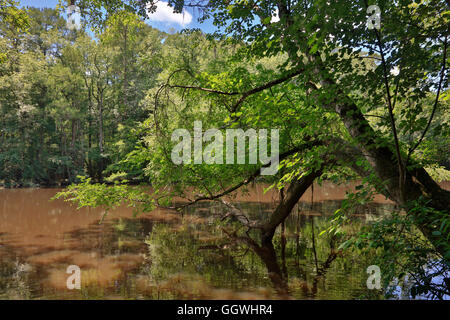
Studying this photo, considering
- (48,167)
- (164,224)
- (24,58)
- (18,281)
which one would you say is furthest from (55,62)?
(18,281)

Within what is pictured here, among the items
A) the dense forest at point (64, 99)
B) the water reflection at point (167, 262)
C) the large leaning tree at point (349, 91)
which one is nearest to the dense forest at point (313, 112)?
the large leaning tree at point (349, 91)

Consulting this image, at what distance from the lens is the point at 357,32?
3.05 m

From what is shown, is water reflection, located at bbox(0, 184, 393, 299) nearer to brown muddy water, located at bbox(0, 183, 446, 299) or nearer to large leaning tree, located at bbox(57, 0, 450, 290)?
brown muddy water, located at bbox(0, 183, 446, 299)

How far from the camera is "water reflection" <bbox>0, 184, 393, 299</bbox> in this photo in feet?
17.7

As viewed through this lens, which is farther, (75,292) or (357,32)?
(75,292)

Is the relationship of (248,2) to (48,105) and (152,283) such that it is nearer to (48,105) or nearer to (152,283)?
(152,283)

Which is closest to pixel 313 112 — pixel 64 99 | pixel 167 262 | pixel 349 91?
pixel 349 91

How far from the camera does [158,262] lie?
7121 millimetres

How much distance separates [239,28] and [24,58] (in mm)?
24179

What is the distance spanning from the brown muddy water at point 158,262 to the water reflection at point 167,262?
0.02m

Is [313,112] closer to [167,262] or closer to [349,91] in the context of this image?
[349,91]

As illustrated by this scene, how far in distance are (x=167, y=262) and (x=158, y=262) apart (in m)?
0.23

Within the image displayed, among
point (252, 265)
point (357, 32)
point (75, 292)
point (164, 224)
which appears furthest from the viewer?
point (164, 224)

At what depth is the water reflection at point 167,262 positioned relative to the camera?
17.7 feet
